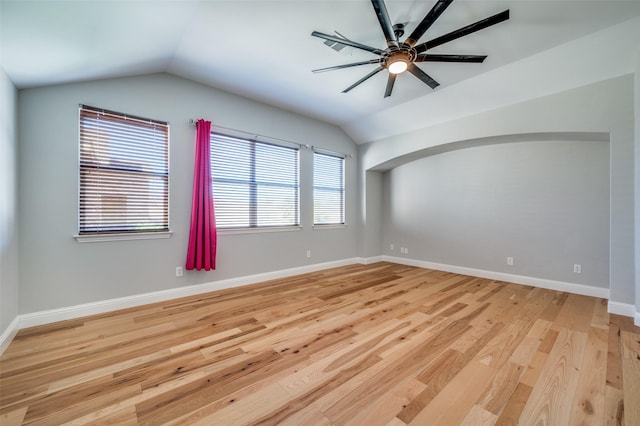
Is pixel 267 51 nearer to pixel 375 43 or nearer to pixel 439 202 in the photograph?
pixel 375 43

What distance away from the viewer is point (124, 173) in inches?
124

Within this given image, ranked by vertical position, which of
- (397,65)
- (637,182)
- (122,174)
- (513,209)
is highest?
(397,65)

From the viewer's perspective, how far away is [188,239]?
11.8ft

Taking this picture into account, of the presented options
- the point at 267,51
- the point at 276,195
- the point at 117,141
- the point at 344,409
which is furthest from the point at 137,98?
the point at 344,409

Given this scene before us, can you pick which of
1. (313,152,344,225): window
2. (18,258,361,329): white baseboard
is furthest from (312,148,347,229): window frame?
(18,258,361,329): white baseboard

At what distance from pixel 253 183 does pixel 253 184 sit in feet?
0.06

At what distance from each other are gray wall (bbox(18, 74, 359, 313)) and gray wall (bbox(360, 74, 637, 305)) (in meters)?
3.58

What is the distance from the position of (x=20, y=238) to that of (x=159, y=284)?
4.53ft

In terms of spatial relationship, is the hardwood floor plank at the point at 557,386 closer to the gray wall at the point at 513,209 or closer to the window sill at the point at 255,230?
the gray wall at the point at 513,209

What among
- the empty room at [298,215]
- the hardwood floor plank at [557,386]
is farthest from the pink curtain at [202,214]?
the hardwood floor plank at [557,386]

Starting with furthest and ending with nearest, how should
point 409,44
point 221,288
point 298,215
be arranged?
point 298,215 → point 221,288 → point 409,44

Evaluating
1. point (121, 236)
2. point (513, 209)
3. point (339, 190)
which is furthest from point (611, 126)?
point (121, 236)

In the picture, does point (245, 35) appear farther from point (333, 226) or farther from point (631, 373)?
point (631, 373)

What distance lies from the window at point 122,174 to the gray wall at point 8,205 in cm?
49
